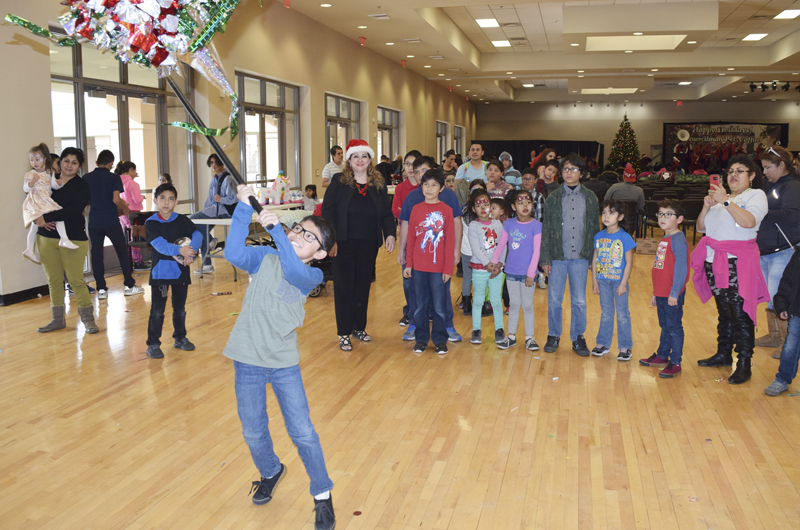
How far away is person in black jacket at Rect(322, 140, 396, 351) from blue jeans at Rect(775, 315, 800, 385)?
9.27ft

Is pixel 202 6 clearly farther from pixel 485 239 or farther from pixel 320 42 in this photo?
pixel 320 42

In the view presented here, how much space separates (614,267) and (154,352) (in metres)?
3.53

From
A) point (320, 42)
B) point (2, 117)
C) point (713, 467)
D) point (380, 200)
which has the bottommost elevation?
point (713, 467)

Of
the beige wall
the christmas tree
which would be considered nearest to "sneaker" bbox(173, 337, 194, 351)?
the christmas tree

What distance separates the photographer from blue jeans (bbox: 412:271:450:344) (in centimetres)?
506

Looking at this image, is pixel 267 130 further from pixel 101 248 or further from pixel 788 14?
pixel 788 14

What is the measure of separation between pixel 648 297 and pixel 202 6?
652cm

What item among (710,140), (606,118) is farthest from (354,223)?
(710,140)

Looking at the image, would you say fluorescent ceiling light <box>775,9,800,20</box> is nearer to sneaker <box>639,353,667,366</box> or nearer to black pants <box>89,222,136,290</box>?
sneaker <box>639,353,667,366</box>

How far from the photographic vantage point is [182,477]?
10.1 feet

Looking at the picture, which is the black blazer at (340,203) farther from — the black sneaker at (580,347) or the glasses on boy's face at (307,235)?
the glasses on boy's face at (307,235)

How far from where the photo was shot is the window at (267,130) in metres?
10.9

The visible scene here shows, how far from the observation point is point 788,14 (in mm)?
12656

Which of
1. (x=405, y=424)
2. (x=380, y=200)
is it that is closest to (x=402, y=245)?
(x=380, y=200)
